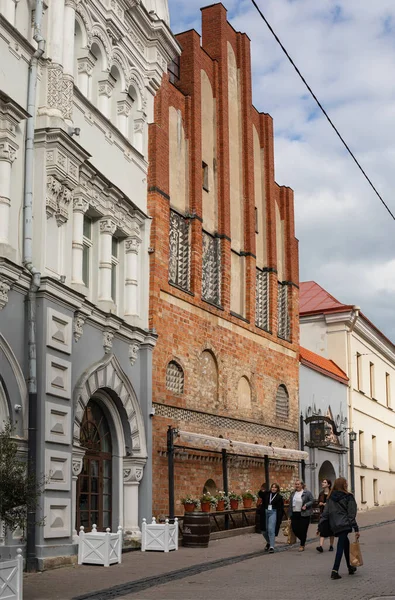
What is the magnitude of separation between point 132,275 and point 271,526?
21.3ft

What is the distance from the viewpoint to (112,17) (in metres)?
20.3

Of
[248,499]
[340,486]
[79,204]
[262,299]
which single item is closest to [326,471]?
[262,299]

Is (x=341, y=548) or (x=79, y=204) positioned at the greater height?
(x=79, y=204)

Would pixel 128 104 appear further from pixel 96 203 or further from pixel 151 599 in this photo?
pixel 151 599

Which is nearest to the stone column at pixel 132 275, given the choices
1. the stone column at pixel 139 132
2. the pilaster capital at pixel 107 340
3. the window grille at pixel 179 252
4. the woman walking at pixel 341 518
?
the pilaster capital at pixel 107 340

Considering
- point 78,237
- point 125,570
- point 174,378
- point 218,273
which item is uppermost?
point 218,273

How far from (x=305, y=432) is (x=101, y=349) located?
13.7 meters

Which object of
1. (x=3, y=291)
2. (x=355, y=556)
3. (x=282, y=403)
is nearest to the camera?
(x=355, y=556)

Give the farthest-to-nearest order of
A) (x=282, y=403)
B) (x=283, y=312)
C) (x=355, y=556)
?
(x=283, y=312) → (x=282, y=403) → (x=355, y=556)

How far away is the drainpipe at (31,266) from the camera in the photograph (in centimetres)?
1510

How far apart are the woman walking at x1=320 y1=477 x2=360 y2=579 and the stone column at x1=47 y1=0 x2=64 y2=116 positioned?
8.72 metres

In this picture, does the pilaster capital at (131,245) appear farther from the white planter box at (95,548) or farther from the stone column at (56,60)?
the white planter box at (95,548)

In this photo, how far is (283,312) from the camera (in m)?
30.1

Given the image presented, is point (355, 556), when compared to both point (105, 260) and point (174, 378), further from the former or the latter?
point (174, 378)
